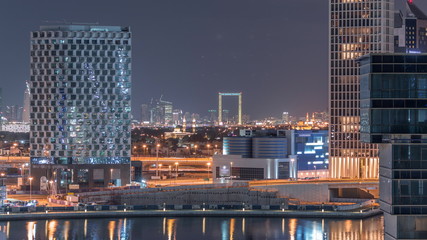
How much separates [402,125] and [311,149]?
72504mm

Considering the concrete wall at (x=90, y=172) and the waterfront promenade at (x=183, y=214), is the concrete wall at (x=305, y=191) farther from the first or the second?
the concrete wall at (x=90, y=172)

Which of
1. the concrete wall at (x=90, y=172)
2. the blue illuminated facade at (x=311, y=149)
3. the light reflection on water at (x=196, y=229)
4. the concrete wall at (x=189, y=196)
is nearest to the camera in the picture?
the light reflection on water at (x=196, y=229)

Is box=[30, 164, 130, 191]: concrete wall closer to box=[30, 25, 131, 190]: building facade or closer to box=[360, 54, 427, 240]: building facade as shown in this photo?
box=[30, 25, 131, 190]: building facade

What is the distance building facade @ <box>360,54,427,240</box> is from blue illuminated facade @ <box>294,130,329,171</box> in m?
68.3

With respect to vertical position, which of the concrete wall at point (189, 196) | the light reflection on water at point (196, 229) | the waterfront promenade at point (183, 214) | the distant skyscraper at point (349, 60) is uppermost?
the distant skyscraper at point (349, 60)

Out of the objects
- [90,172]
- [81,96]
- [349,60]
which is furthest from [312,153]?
[81,96]

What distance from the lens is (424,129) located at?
56156mm

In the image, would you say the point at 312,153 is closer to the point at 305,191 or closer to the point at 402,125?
the point at 305,191

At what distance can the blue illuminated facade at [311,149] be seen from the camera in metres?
126

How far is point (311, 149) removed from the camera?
422ft

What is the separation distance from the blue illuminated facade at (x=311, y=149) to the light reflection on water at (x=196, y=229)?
3266cm

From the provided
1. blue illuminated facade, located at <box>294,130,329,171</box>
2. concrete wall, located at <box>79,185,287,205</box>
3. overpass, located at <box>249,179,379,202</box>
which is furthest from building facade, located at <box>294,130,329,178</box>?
concrete wall, located at <box>79,185,287,205</box>

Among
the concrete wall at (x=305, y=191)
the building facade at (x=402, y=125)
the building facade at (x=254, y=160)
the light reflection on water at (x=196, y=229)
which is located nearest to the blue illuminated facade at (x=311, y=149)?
the building facade at (x=254, y=160)

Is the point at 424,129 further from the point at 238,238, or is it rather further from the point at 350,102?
the point at 350,102
